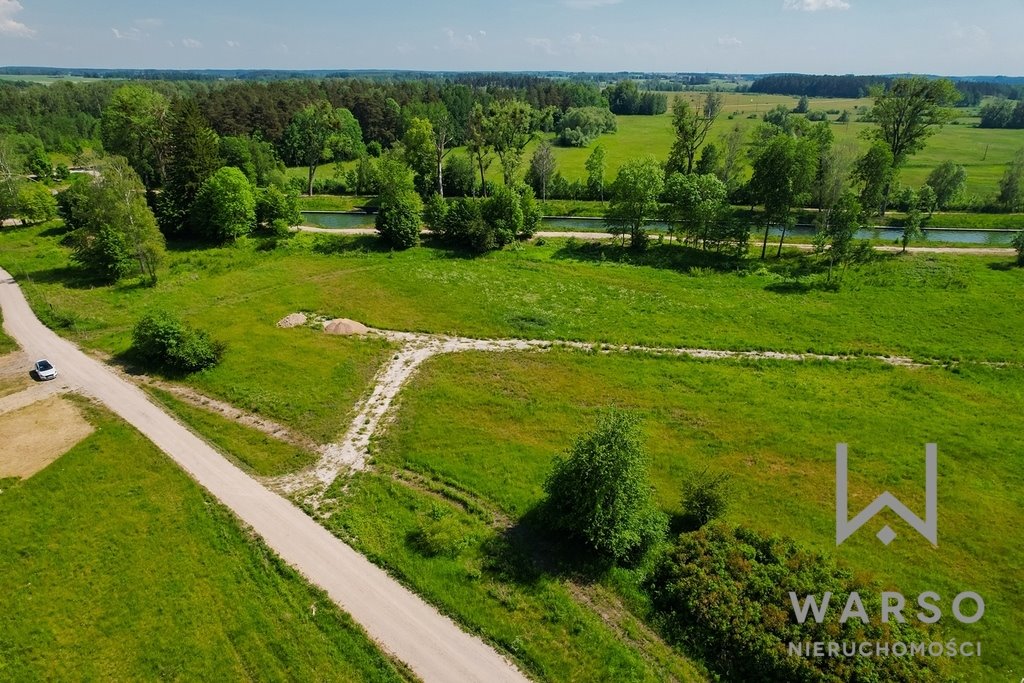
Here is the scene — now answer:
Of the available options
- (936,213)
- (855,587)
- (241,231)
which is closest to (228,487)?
(855,587)

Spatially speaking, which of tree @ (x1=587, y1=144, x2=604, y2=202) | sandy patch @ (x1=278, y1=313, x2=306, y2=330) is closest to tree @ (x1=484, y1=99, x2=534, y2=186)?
tree @ (x1=587, y1=144, x2=604, y2=202)

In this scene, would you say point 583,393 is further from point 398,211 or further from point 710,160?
point 710,160

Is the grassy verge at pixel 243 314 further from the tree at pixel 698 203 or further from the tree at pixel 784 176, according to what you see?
the tree at pixel 784 176

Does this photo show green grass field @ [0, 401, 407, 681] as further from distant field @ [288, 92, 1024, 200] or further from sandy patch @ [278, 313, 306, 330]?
distant field @ [288, 92, 1024, 200]

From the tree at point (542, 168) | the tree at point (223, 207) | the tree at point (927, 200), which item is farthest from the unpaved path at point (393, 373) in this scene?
the tree at point (542, 168)

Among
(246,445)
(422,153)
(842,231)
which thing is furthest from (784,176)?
(246,445)

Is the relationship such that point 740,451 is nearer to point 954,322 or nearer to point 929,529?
point 929,529
